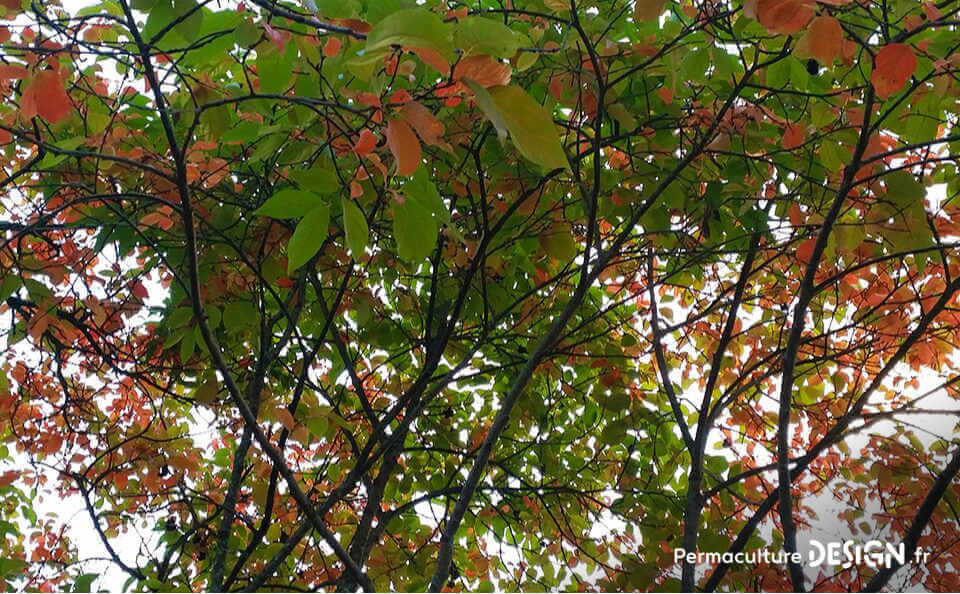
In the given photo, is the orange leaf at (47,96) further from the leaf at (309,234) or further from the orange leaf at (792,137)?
the orange leaf at (792,137)

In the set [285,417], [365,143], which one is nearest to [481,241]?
[285,417]

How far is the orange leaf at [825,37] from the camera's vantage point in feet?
4.43

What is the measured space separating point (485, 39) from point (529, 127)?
0.15 m

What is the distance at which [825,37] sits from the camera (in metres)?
1.36

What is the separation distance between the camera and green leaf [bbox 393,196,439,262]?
1.12 meters

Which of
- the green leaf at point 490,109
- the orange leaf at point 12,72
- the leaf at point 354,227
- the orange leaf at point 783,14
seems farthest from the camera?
the orange leaf at point 12,72

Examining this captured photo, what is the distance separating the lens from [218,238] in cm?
252

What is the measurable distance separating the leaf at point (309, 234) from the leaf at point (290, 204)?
2 centimetres

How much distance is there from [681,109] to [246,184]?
1589 mm

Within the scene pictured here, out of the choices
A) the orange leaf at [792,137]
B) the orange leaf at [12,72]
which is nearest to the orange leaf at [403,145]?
the orange leaf at [12,72]

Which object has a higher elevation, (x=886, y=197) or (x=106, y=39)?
A: (x=106, y=39)

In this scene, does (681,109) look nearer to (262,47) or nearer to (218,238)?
(262,47)

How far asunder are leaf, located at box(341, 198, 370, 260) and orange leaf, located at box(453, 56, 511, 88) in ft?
1.01

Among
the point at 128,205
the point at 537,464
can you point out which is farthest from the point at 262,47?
the point at 537,464
